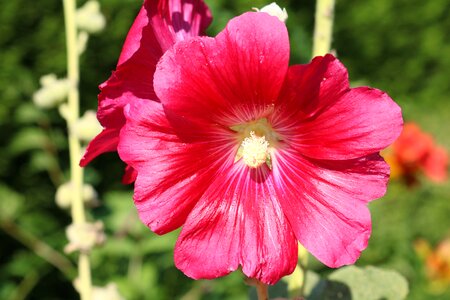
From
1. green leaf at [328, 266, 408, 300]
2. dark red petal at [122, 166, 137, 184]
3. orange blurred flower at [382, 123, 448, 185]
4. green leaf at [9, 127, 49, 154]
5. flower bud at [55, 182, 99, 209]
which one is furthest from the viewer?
orange blurred flower at [382, 123, 448, 185]

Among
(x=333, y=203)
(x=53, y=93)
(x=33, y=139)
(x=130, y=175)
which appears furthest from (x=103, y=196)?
(x=333, y=203)

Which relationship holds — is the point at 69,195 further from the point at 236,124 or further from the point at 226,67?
the point at 226,67

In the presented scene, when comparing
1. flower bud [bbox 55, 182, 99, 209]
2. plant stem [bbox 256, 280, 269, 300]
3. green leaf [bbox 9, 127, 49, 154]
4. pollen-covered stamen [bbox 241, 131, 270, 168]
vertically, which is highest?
green leaf [bbox 9, 127, 49, 154]

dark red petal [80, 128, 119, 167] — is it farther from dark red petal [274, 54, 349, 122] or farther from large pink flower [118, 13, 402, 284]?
dark red petal [274, 54, 349, 122]

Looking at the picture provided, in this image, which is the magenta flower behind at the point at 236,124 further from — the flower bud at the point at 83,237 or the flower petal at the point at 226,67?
the flower bud at the point at 83,237

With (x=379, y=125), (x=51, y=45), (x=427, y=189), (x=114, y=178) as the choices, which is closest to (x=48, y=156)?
(x=51, y=45)

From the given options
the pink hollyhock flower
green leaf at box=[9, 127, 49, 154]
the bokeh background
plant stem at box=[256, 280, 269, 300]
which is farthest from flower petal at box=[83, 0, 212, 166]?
green leaf at box=[9, 127, 49, 154]

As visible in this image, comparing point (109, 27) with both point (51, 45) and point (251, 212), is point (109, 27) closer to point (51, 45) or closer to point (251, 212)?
point (51, 45)
